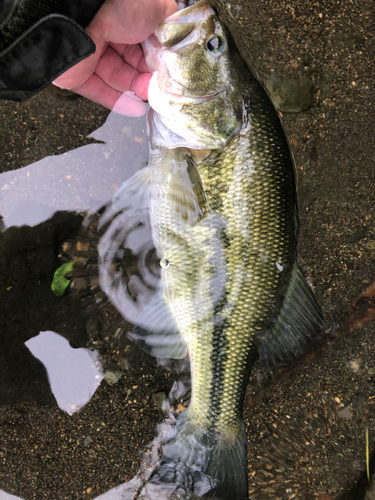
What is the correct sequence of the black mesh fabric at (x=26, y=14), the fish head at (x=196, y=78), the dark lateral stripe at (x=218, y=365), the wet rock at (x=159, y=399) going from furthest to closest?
the wet rock at (x=159, y=399) < the dark lateral stripe at (x=218, y=365) < the fish head at (x=196, y=78) < the black mesh fabric at (x=26, y=14)

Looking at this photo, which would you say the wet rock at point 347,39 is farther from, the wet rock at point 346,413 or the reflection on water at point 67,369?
the reflection on water at point 67,369

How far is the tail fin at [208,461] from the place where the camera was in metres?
1.77

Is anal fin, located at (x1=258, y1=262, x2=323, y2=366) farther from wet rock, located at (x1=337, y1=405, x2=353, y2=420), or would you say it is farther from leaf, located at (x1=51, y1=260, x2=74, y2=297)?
leaf, located at (x1=51, y1=260, x2=74, y2=297)

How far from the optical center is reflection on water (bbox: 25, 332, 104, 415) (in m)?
2.04

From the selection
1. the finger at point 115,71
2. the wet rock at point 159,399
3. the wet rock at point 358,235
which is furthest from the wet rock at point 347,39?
the wet rock at point 159,399

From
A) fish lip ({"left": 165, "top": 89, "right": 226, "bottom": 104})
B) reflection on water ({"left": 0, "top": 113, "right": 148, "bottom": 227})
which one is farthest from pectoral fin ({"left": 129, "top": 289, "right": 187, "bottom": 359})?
fish lip ({"left": 165, "top": 89, "right": 226, "bottom": 104})

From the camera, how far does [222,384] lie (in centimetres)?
172

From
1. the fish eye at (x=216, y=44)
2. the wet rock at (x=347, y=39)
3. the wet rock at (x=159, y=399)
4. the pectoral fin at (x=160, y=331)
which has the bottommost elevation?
the wet rock at (x=159, y=399)

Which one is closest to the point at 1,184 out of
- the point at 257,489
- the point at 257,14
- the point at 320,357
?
the point at 257,14

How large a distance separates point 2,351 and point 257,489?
1.89m

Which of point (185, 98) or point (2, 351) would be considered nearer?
point (185, 98)

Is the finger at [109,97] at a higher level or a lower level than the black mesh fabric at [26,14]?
lower

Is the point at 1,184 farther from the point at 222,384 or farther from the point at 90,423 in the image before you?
the point at 222,384

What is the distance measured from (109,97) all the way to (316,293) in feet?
6.01
